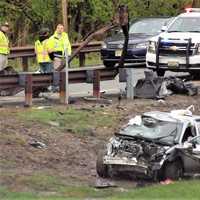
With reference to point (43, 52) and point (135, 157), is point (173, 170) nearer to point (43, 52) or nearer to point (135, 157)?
point (135, 157)

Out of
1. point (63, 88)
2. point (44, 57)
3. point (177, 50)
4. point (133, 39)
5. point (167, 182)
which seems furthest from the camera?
point (133, 39)

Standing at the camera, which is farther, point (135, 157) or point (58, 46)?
point (58, 46)

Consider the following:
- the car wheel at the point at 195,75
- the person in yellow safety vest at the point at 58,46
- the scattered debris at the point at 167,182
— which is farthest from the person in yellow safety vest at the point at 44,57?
the scattered debris at the point at 167,182

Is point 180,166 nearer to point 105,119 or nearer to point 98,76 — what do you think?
point 105,119

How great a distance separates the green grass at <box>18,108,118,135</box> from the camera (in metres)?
15.8

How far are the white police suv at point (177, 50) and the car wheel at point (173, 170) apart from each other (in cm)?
933

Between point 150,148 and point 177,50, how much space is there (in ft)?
31.9

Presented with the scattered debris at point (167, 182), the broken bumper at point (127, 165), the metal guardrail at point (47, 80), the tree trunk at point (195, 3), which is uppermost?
the tree trunk at point (195, 3)

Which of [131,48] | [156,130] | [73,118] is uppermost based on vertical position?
[131,48]

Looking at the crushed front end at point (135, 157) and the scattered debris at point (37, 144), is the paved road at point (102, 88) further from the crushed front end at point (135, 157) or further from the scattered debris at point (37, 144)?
the crushed front end at point (135, 157)

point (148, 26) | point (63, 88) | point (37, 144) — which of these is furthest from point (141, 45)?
point (37, 144)

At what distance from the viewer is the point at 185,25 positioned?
77.0 ft

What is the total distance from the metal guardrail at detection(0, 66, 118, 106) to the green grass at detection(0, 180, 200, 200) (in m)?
5.71

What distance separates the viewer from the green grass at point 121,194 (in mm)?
10607
